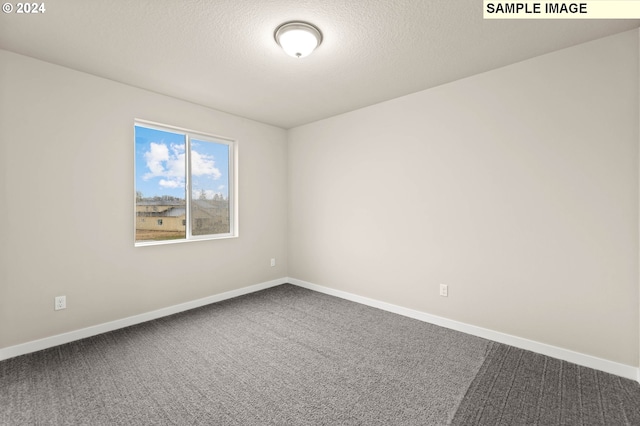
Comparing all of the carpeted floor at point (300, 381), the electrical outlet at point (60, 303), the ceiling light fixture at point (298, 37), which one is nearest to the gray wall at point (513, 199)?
the carpeted floor at point (300, 381)

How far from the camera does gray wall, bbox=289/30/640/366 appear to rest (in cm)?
217

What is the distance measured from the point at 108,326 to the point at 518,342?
12.6 feet

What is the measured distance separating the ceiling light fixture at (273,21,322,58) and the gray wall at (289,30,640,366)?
1.56 meters

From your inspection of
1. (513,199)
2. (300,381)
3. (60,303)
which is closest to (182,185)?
(60,303)

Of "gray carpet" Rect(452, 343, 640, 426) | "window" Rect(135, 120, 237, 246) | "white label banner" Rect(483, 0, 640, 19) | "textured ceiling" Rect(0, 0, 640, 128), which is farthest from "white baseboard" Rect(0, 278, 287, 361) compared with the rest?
"white label banner" Rect(483, 0, 640, 19)

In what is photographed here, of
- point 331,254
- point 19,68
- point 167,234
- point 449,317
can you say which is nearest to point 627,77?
point 449,317

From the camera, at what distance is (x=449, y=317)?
118 inches

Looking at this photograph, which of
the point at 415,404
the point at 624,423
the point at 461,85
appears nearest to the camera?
the point at 624,423

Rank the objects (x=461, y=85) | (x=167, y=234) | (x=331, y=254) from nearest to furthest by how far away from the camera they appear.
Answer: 1. (x=461, y=85)
2. (x=167, y=234)
3. (x=331, y=254)

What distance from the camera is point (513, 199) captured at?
260 cm

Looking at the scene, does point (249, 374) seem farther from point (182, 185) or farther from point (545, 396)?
point (182, 185)

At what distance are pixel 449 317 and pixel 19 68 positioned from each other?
176 inches

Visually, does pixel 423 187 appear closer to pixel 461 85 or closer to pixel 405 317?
pixel 461 85

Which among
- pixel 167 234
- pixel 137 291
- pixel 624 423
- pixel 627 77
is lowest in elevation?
pixel 624 423
